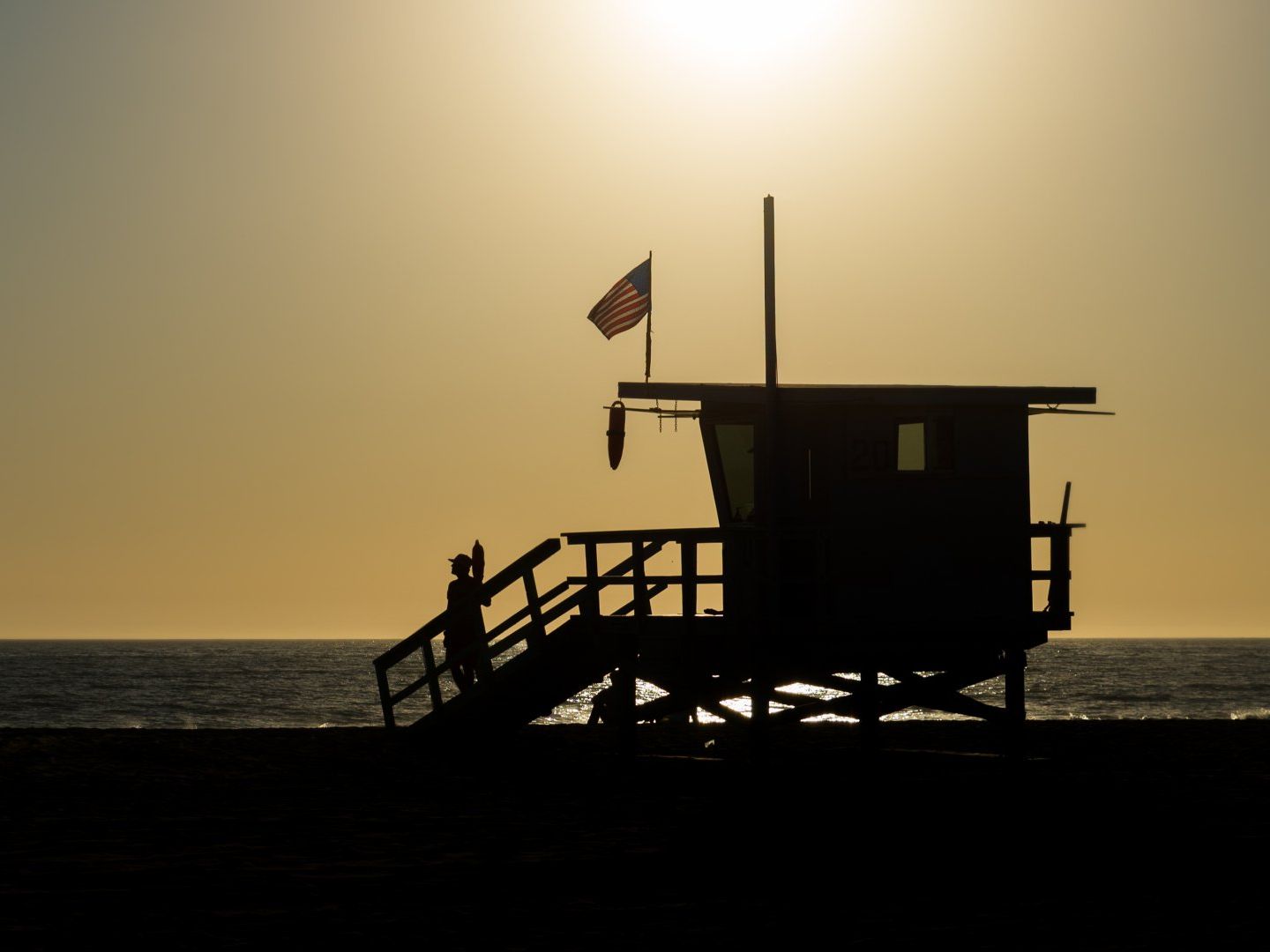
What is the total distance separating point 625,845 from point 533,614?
8427 millimetres

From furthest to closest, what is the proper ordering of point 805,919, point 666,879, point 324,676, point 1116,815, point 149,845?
point 324,676 < point 1116,815 < point 149,845 < point 666,879 < point 805,919

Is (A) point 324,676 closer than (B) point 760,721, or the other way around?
(B) point 760,721

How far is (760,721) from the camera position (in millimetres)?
20047

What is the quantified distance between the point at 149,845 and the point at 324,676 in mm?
118370

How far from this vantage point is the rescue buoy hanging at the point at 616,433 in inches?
830

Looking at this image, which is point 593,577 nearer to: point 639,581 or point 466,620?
point 639,581

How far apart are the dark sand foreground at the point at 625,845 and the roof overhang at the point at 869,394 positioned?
14.2ft

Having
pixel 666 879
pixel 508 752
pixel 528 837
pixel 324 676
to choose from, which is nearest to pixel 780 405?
pixel 508 752

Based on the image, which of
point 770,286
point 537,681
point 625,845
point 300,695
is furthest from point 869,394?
point 300,695

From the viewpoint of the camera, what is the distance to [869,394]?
2033 cm

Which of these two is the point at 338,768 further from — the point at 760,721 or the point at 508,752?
the point at 760,721

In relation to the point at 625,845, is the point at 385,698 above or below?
below

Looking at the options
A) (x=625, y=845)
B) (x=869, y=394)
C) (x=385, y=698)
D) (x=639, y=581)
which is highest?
(x=869, y=394)

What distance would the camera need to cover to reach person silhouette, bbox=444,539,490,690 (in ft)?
75.6
